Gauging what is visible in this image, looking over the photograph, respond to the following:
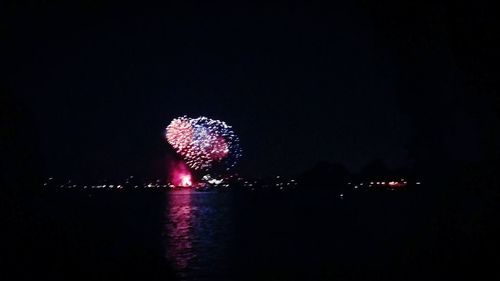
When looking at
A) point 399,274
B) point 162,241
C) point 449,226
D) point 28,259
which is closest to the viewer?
point 28,259

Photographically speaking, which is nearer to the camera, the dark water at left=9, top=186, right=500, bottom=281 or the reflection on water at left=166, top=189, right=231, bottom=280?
the dark water at left=9, top=186, right=500, bottom=281

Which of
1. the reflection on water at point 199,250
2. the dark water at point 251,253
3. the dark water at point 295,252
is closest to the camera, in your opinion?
the dark water at point 251,253

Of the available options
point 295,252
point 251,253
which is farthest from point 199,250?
point 295,252

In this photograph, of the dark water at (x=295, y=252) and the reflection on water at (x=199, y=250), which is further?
the reflection on water at (x=199, y=250)

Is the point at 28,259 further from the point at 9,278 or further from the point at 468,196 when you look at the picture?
the point at 468,196

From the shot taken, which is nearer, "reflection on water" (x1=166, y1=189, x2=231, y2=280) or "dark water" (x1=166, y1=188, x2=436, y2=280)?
"dark water" (x1=166, y1=188, x2=436, y2=280)

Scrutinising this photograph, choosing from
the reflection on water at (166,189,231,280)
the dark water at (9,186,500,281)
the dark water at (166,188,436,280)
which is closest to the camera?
the dark water at (9,186,500,281)

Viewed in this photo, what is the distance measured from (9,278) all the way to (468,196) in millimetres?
17112

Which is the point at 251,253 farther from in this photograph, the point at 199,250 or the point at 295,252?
the point at 199,250

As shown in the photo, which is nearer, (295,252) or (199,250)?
(295,252)

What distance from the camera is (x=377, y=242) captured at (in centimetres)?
3472

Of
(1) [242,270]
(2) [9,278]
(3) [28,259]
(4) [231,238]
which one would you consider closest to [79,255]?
(3) [28,259]

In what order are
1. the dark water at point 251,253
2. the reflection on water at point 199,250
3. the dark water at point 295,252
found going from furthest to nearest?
the reflection on water at point 199,250
the dark water at point 295,252
the dark water at point 251,253

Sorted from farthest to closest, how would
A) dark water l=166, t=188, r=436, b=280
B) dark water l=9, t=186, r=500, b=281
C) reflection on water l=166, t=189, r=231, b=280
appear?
reflection on water l=166, t=189, r=231, b=280, dark water l=166, t=188, r=436, b=280, dark water l=9, t=186, r=500, b=281
